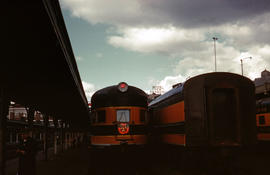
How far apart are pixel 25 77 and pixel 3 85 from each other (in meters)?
1.36

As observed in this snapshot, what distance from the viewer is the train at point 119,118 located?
12625 millimetres

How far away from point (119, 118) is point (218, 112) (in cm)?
438

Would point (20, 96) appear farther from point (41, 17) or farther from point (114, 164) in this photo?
point (41, 17)

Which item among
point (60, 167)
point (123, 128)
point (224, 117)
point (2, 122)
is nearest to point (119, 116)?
point (123, 128)

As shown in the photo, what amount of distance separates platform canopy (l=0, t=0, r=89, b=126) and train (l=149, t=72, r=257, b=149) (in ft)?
15.4

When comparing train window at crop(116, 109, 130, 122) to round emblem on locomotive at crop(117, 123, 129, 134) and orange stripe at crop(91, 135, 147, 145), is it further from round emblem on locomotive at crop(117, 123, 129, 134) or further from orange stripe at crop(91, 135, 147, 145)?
orange stripe at crop(91, 135, 147, 145)

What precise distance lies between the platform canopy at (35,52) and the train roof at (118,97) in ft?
4.46

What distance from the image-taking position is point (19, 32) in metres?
6.69

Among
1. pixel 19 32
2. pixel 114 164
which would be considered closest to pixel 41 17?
pixel 19 32

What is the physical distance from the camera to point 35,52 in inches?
319

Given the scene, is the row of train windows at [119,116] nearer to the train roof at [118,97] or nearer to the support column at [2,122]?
the train roof at [118,97]

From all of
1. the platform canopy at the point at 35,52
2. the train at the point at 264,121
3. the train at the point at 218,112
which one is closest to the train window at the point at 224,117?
the train at the point at 218,112

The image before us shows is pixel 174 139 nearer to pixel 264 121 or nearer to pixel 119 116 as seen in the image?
pixel 119 116

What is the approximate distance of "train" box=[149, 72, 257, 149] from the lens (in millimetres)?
10344
